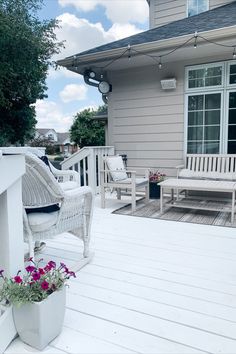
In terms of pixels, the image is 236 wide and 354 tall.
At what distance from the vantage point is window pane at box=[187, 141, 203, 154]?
526cm

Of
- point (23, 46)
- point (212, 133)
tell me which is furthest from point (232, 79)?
point (23, 46)

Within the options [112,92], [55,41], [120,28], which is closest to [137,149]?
[112,92]

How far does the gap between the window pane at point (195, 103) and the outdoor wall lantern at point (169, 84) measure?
0.38m

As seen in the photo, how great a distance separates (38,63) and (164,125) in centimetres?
374

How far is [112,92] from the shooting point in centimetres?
599

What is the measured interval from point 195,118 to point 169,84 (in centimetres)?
79

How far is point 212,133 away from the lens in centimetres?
511

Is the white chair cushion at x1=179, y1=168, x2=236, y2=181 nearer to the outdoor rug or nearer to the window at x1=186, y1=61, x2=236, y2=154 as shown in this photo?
the window at x1=186, y1=61, x2=236, y2=154

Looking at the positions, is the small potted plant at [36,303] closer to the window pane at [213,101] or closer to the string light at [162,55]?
the string light at [162,55]

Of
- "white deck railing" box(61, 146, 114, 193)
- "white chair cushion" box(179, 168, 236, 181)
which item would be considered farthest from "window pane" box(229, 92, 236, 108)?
"white deck railing" box(61, 146, 114, 193)

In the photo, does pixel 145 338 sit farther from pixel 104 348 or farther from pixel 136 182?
pixel 136 182

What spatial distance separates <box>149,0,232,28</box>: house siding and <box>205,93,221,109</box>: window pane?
Answer: 2.60m

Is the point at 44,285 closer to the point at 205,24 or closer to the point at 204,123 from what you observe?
the point at 204,123

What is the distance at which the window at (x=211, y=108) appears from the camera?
489 cm
